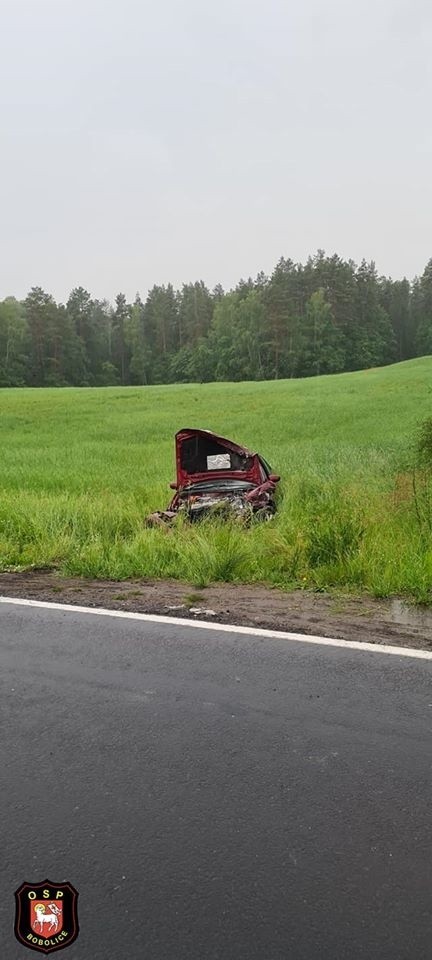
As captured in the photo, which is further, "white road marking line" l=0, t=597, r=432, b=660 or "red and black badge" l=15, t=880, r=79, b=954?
"white road marking line" l=0, t=597, r=432, b=660

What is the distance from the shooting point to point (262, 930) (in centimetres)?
217

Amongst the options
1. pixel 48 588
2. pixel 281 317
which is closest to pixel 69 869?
pixel 48 588

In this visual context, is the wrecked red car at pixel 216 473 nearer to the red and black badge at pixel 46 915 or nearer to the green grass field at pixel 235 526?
the green grass field at pixel 235 526

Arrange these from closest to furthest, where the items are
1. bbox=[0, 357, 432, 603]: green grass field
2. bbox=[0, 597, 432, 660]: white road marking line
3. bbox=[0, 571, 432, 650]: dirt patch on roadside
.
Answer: bbox=[0, 597, 432, 660]: white road marking line → bbox=[0, 571, 432, 650]: dirt patch on roadside → bbox=[0, 357, 432, 603]: green grass field

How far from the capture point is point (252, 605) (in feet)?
17.9

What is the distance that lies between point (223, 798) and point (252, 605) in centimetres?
266

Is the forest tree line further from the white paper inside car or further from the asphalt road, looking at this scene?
the asphalt road

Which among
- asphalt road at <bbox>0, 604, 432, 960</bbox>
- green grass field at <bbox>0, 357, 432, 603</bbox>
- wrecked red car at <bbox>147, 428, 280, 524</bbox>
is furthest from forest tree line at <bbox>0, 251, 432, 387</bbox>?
asphalt road at <bbox>0, 604, 432, 960</bbox>

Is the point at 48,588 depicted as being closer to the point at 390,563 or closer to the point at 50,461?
the point at 390,563

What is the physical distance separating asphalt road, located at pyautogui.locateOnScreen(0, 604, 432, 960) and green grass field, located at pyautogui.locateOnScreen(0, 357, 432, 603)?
210 cm

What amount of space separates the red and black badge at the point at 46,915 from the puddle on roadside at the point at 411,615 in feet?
10.6

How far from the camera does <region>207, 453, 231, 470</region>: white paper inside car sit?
10.1 metres

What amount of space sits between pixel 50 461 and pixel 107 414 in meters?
14.2

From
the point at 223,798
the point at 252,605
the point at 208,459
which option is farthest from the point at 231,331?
the point at 223,798
